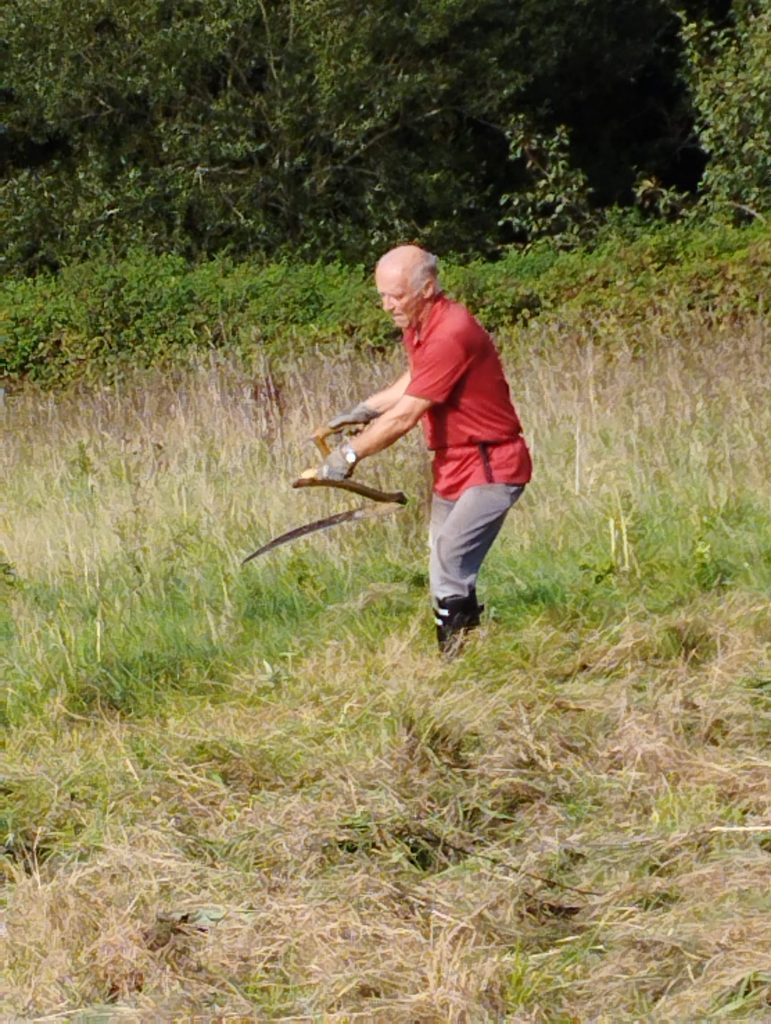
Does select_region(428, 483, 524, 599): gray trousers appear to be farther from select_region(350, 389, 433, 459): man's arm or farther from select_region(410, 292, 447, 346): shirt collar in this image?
select_region(410, 292, 447, 346): shirt collar

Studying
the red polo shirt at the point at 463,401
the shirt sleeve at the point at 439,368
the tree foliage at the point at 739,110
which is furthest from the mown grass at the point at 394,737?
the tree foliage at the point at 739,110

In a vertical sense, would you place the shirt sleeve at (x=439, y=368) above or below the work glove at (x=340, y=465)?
above

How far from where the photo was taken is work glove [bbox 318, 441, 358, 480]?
5926 millimetres


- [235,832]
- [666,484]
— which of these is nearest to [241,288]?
[666,484]

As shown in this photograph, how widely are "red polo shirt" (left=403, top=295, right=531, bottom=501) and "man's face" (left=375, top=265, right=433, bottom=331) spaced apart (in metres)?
0.05

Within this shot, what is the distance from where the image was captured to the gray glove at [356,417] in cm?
618

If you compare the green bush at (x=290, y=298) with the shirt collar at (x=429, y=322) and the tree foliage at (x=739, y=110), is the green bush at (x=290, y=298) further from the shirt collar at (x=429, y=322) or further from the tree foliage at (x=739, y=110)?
the shirt collar at (x=429, y=322)

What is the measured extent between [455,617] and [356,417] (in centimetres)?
80

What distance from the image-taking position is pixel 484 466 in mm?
6164

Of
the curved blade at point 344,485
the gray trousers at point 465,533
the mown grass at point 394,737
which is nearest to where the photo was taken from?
the mown grass at point 394,737

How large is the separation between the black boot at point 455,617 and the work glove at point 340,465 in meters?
0.65

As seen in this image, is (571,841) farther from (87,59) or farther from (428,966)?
(87,59)

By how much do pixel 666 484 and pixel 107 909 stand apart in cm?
459

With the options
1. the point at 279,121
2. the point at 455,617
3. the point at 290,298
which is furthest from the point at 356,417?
the point at 279,121
